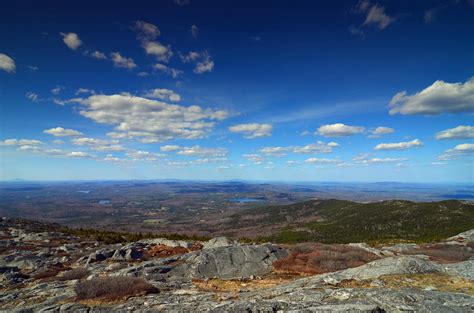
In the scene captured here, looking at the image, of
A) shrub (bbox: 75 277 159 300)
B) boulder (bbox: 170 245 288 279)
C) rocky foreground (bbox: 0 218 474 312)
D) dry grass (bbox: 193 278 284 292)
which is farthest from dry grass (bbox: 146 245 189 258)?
shrub (bbox: 75 277 159 300)

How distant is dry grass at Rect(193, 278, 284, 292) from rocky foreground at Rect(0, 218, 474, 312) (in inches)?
3.0

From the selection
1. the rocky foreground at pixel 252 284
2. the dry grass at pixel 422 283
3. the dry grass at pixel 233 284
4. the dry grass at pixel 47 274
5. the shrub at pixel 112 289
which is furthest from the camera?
the dry grass at pixel 47 274

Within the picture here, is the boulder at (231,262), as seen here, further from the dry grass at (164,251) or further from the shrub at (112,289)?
the dry grass at (164,251)

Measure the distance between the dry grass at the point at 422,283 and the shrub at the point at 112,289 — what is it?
1266 centimetres

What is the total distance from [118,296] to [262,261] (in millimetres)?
16524

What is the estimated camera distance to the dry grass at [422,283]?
15.2 meters

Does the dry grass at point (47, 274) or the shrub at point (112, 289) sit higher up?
the shrub at point (112, 289)

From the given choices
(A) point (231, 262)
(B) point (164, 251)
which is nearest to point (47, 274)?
(B) point (164, 251)

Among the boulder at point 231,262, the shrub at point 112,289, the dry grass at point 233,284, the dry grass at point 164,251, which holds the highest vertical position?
the shrub at point 112,289

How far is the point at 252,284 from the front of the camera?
21.1m

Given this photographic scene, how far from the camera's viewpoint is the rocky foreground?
13.4 meters

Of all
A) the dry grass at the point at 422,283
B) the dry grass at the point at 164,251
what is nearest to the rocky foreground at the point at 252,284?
the dry grass at the point at 422,283

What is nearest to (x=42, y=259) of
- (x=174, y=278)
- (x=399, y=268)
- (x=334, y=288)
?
(x=174, y=278)

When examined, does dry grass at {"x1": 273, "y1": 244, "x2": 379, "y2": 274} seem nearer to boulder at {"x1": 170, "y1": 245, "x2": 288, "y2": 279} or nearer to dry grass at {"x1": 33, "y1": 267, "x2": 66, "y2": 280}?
boulder at {"x1": 170, "y1": 245, "x2": 288, "y2": 279}
